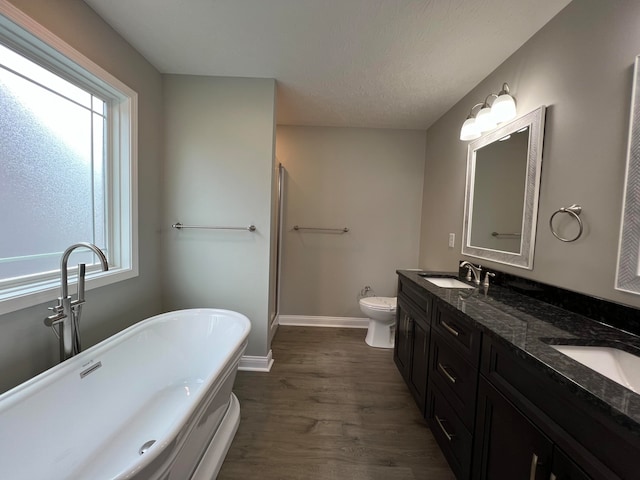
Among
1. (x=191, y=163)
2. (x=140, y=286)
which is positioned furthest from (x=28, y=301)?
(x=191, y=163)

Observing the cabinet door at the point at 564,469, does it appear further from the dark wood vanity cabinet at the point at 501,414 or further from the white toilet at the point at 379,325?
the white toilet at the point at 379,325

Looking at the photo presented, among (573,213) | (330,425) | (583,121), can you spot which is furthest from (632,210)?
(330,425)

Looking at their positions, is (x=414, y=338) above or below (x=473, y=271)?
below

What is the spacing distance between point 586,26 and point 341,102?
5.17ft

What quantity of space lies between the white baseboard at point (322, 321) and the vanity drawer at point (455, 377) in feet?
5.23

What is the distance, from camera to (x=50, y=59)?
1.29 metres

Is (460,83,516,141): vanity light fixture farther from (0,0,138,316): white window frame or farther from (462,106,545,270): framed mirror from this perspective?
(0,0,138,316): white window frame

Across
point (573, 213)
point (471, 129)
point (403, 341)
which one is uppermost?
point (471, 129)

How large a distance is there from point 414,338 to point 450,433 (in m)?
0.59

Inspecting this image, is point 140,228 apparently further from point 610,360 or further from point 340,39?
point 610,360

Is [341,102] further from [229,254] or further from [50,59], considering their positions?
[50,59]

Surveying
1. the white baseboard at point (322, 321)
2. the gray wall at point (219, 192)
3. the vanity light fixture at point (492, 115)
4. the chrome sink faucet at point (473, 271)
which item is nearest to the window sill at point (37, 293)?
the gray wall at point (219, 192)

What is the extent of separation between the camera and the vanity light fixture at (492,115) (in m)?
1.53

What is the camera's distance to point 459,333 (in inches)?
47.0
